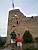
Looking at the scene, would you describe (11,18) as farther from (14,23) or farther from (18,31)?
(18,31)

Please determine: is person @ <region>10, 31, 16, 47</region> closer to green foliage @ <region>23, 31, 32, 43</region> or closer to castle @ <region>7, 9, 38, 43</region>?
A: castle @ <region>7, 9, 38, 43</region>

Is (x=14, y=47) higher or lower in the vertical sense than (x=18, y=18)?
lower

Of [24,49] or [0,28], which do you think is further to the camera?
[0,28]

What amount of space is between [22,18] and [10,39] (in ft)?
1.64

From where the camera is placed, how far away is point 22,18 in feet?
10.6

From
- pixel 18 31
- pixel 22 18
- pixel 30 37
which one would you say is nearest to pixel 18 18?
pixel 22 18

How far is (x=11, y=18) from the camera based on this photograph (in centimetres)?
326

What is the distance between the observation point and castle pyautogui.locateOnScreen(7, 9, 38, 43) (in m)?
3.12

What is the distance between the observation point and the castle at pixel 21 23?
10.2 feet

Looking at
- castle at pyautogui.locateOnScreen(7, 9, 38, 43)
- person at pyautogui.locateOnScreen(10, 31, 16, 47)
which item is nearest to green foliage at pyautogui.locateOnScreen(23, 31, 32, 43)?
castle at pyautogui.locateOnScreen(7, 9, 38, 43)

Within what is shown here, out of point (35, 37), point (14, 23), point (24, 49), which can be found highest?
point (14, 23)

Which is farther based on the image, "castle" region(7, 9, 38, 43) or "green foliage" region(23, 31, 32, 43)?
"castle" region(7, 9, 38, 43)

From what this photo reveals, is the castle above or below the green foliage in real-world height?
above

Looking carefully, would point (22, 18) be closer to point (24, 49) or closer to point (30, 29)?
point (30, 29)
